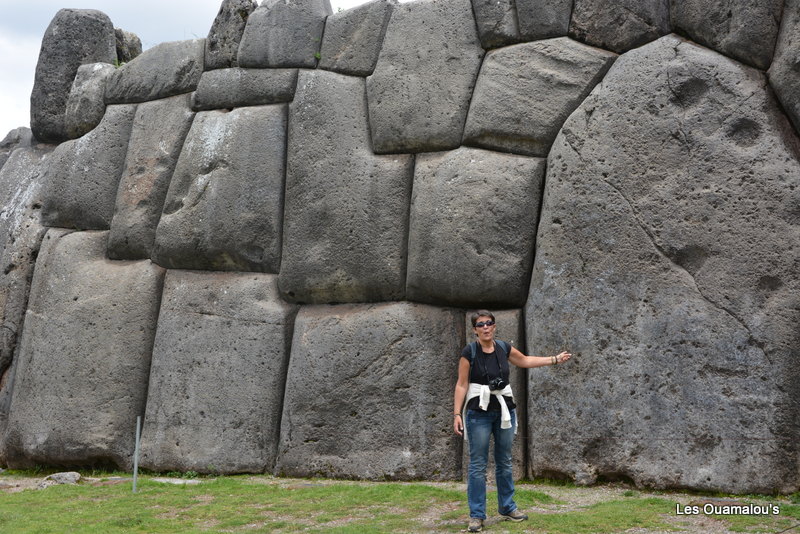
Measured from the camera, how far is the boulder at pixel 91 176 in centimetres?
1256

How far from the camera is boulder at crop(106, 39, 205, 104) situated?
12.3m

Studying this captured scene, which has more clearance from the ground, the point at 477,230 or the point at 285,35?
the point at 285,35

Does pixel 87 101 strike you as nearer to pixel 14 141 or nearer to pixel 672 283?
pixel 14 141

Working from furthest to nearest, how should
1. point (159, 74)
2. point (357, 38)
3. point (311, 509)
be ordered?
point (159, 74), point (357, 38), point (311, 509)

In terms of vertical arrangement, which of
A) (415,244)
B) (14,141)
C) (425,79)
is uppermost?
(14,141)

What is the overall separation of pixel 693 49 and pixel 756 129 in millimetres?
1104

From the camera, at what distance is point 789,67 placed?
8828 mm

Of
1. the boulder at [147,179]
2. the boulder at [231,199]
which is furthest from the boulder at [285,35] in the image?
the boulder at [147,179]

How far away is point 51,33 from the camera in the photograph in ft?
45.4

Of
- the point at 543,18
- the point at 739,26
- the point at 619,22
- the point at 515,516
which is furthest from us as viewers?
the point at 543,18

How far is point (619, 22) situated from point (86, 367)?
25.5 feet

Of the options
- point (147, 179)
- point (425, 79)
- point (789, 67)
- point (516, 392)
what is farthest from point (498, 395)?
point (147, 179)

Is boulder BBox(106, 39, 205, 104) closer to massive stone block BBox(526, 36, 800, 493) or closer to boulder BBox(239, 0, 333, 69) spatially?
boulder BBox(239, 0, 333, 69)

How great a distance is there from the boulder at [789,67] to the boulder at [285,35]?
18.1ft
